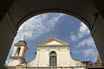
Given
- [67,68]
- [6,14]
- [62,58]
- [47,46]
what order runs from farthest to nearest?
[47,46], [62,58], [67,68], [6,14]

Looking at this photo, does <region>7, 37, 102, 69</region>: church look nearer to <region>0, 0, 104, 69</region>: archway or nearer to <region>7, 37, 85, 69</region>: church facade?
<region>7, 37, 85, 69</region>: church facade

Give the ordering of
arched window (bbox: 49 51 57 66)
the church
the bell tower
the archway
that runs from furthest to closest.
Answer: the bell tower, arched window (bbox: 49 51 57 66), the church, the archway

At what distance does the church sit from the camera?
1295 centimetres

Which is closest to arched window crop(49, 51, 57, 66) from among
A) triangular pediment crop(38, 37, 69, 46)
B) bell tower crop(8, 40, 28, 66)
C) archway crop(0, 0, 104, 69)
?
triangular pediment crop(38, 37, 69, 46)

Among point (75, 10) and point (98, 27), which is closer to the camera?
point (98, 27)

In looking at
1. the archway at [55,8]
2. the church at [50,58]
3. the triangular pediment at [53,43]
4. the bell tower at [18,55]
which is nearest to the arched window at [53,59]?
the church at [50,58]

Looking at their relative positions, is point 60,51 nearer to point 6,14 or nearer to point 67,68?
point 67,68

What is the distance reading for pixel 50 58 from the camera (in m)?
14.1

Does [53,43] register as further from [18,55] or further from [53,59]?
[18,55]

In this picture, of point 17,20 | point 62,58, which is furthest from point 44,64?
point 17,20

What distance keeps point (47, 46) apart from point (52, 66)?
12.0 feet

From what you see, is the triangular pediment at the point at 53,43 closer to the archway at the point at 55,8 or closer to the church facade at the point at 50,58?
the church facade at the point at 50,58

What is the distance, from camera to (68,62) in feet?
44.0

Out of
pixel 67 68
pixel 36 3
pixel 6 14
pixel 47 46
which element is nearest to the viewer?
pixel 6 14
